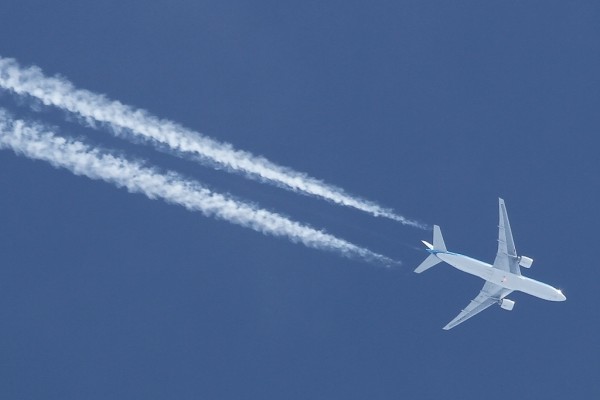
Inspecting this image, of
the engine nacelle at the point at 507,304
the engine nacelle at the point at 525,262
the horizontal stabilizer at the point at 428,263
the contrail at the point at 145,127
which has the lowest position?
the engine nacelle at the point at 507,304

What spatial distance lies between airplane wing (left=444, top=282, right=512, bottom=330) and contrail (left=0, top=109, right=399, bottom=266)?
7134mm

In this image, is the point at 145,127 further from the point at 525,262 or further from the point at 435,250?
the point at 525,262

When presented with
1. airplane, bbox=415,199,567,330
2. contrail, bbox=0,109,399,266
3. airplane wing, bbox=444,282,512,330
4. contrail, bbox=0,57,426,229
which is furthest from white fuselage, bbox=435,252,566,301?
contrail, bbox=0,57,426,229

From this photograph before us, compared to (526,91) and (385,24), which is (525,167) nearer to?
(526,91)

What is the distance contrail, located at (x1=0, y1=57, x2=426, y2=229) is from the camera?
89.2 meters

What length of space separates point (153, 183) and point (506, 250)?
92.6 ft

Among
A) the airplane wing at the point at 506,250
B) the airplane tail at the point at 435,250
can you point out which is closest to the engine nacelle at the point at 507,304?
the airplane wing at the point at 506,250

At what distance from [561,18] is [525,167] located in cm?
1335

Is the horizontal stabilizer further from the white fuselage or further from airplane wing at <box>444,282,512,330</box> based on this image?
airplane wing at <box>444,282,512,330</box>

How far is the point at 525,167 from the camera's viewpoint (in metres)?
101

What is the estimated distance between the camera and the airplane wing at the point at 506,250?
96250 mm

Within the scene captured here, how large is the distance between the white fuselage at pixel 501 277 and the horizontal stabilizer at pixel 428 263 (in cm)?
34

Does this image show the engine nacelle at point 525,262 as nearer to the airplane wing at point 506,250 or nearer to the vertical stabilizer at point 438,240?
the airplane wing at point 506,250

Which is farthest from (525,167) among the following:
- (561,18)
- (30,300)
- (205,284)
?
(30,300)
